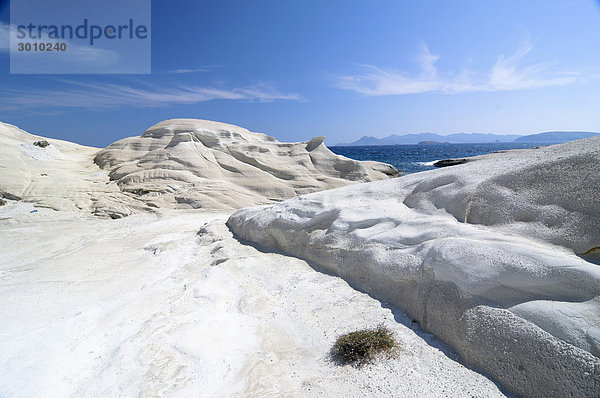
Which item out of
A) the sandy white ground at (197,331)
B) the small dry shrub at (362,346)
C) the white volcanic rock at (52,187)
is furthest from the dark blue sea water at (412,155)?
the small dry shrub at (362,346)

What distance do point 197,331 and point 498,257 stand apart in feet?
11.7

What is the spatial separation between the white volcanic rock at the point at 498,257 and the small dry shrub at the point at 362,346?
0.59 meters

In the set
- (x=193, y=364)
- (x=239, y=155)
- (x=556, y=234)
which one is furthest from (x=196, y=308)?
(x=239, y=155)

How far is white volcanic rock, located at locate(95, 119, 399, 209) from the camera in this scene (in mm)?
14461

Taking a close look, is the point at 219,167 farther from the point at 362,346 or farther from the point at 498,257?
the point at 498,257

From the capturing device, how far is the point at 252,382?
2900mm

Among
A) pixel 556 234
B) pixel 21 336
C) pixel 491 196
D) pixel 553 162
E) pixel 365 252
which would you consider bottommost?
pixel 21 336

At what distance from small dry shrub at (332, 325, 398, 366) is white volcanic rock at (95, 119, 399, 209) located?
11.1 metres

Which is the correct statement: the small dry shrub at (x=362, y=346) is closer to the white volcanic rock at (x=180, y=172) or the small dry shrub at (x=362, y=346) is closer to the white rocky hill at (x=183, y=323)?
the white rocky hill at (x=183, y=323)

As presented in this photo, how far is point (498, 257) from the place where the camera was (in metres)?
3.32

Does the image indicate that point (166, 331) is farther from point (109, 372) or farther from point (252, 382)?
point (252, 382)

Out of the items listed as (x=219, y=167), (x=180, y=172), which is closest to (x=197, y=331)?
(x=180, y=172)

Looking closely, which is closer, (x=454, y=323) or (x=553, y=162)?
(x=454, y=323)

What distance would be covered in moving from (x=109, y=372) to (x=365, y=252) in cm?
349
